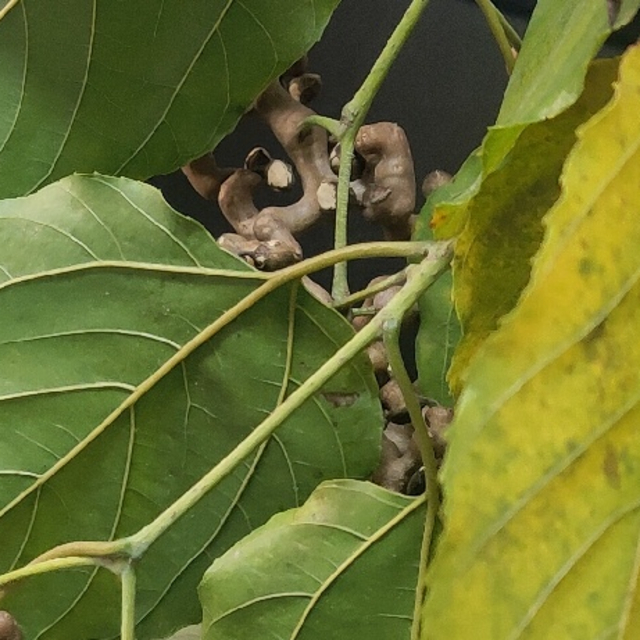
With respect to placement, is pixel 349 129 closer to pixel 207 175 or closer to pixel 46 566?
pixel 207 175

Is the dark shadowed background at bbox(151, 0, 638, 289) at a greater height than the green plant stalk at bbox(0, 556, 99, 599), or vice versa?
the dark shadowed background at bbox(151, 0, 638, 289)

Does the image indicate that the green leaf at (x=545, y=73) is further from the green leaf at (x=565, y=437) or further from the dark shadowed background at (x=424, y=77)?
the dark shadowed background at (x=424, y=77)

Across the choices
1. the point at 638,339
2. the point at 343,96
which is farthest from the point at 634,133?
the point at 343,96

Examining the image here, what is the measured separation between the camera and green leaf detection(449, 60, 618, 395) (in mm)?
286

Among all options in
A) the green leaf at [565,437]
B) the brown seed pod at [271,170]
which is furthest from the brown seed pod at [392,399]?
the green leaf at [565,437]

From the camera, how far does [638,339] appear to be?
211 mm

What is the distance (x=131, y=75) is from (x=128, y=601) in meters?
0.23

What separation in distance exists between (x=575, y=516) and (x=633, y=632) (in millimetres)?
30

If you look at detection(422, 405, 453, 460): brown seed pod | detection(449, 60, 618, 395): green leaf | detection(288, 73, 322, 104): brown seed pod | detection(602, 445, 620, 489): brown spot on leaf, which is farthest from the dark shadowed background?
detection(602, 445, 620, 489): brown spot on leaf

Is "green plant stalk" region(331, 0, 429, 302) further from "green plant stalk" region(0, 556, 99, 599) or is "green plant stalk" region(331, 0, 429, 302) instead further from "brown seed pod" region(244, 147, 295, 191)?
"green plant stalk" region(0, 556, 99, 599)

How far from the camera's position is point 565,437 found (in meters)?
0.21

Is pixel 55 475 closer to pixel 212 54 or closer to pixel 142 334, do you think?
pixel 142 334

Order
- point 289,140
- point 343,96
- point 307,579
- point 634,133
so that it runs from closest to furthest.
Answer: point 634,133, point 307,579, point 289,140, point 343,96

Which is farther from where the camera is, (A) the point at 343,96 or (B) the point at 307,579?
(A) the point at 343,96
